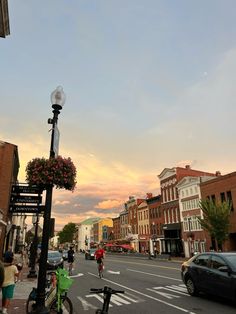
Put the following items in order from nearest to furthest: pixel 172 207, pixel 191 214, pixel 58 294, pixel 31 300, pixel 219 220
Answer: pixel 58 294 < pixel 31 300 < pixel 219 220 < pixel 191 214 < pixel 172 207

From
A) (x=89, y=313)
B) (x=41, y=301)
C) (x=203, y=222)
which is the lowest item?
(x=89, y=313)

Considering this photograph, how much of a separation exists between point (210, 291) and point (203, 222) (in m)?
29.8

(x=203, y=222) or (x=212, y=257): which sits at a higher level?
(x=203, y=222)

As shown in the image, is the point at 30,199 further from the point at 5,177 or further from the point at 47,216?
the point at 47,216

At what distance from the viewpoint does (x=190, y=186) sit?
5097cm

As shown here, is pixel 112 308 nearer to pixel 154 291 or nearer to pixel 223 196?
pixel 154 291

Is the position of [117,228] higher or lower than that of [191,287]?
higher

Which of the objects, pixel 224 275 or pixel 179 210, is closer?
pixel 224 275

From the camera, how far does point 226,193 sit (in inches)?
1677

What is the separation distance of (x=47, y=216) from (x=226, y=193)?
127ft

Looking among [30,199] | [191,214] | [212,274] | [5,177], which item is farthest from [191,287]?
[191,214]

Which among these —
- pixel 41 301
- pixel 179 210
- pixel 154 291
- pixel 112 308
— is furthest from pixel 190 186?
pixel 41 301

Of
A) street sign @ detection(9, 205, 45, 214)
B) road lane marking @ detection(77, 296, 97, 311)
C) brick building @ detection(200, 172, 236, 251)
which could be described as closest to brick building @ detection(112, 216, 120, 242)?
brick building @ detection(200, 172, 236, 251)

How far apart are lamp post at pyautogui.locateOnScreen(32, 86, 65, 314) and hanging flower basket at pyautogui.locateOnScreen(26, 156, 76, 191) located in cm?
19
